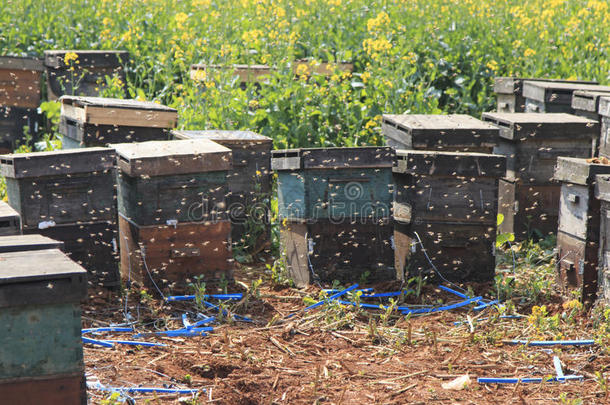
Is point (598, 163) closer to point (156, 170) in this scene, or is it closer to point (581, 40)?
point (156, 170)

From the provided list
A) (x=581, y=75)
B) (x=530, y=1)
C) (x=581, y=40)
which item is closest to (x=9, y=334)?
(x=581, y=75)

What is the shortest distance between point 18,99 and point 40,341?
255 inches

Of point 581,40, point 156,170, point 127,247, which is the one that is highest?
point 581,40

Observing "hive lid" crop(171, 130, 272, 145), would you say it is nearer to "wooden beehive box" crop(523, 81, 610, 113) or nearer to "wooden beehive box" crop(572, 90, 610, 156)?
"wooden beehive box" crop(572, 90, 610, 156)

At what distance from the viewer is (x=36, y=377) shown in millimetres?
3234

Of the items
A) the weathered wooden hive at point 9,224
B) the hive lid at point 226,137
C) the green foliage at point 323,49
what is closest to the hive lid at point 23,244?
the weathered wooden hive at point 9,224

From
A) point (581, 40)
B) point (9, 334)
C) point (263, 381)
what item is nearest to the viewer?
point (9, 334)

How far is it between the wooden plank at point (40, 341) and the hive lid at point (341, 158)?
2720mm

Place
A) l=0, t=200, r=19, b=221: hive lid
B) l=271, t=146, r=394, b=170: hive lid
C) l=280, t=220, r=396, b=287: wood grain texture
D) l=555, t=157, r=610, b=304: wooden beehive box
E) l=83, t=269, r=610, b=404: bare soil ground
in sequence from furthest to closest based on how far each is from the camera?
1. l=280, t=220, r=396, b=287: wood grain texture
2. l=271, t=146, r=394, b=170: hive lid
3. l=555, t=157, r=610, b=304: wooden beehive box
4. l=0, t=200, r=19, b=221: hive lid
5. l=83, t=269, r=610, b=404: bare soil ground

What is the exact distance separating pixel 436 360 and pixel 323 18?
8901 millimetres

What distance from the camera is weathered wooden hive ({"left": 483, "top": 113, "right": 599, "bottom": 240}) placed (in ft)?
22.6

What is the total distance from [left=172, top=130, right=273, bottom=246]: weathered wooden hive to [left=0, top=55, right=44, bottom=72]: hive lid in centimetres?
316

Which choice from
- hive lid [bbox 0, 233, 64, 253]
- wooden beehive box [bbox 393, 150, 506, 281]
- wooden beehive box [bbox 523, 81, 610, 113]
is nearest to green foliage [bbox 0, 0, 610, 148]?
wooden beehive box [bbox 523, 81, 610, 113]

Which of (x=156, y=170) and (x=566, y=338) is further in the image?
(x=156, y=170)
